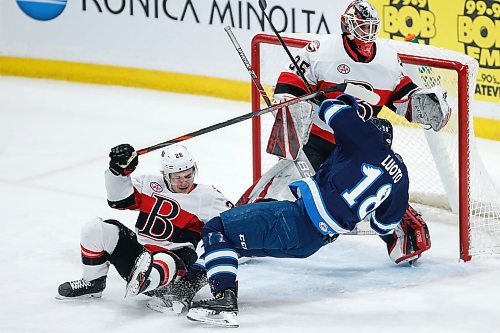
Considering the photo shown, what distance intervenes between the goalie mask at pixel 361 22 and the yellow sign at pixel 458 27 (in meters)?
1.77

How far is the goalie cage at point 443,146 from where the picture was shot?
189 inches

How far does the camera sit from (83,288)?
4.41 m

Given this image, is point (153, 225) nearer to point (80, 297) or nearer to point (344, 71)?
point (80, 297)

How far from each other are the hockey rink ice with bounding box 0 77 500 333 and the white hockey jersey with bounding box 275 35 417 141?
2.15ft

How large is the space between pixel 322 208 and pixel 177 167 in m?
0.51

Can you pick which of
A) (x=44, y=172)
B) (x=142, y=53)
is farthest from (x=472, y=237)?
(x=142, y=53)

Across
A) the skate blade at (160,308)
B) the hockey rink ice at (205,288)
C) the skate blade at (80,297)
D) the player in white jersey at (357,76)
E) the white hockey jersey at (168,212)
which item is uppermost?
the player in white jersey at (357,76)

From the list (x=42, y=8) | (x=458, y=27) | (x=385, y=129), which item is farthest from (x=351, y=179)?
(x=42, y=8)

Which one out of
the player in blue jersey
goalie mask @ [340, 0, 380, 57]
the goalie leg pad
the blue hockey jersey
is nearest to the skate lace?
the player in blue jersey

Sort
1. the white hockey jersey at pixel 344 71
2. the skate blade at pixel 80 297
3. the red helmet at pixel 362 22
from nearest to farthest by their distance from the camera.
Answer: the skate blade at pixel 80 297, the red helmet at pixel 362 22, the white hockey jersey at pixel 344 71

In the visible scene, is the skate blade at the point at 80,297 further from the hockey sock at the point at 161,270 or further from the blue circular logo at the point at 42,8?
the blue circular logo at the point at 42,8

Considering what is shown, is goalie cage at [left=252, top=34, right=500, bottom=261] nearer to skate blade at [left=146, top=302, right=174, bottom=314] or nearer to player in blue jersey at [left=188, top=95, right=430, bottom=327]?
player in blue jersey at [left=188, top=95, right=430, bottom=327]

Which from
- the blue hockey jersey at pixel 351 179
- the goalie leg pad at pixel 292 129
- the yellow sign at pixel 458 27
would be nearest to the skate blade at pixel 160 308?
the blue hockey jersey at pixel 351 179

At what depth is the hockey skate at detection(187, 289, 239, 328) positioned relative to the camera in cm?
411
